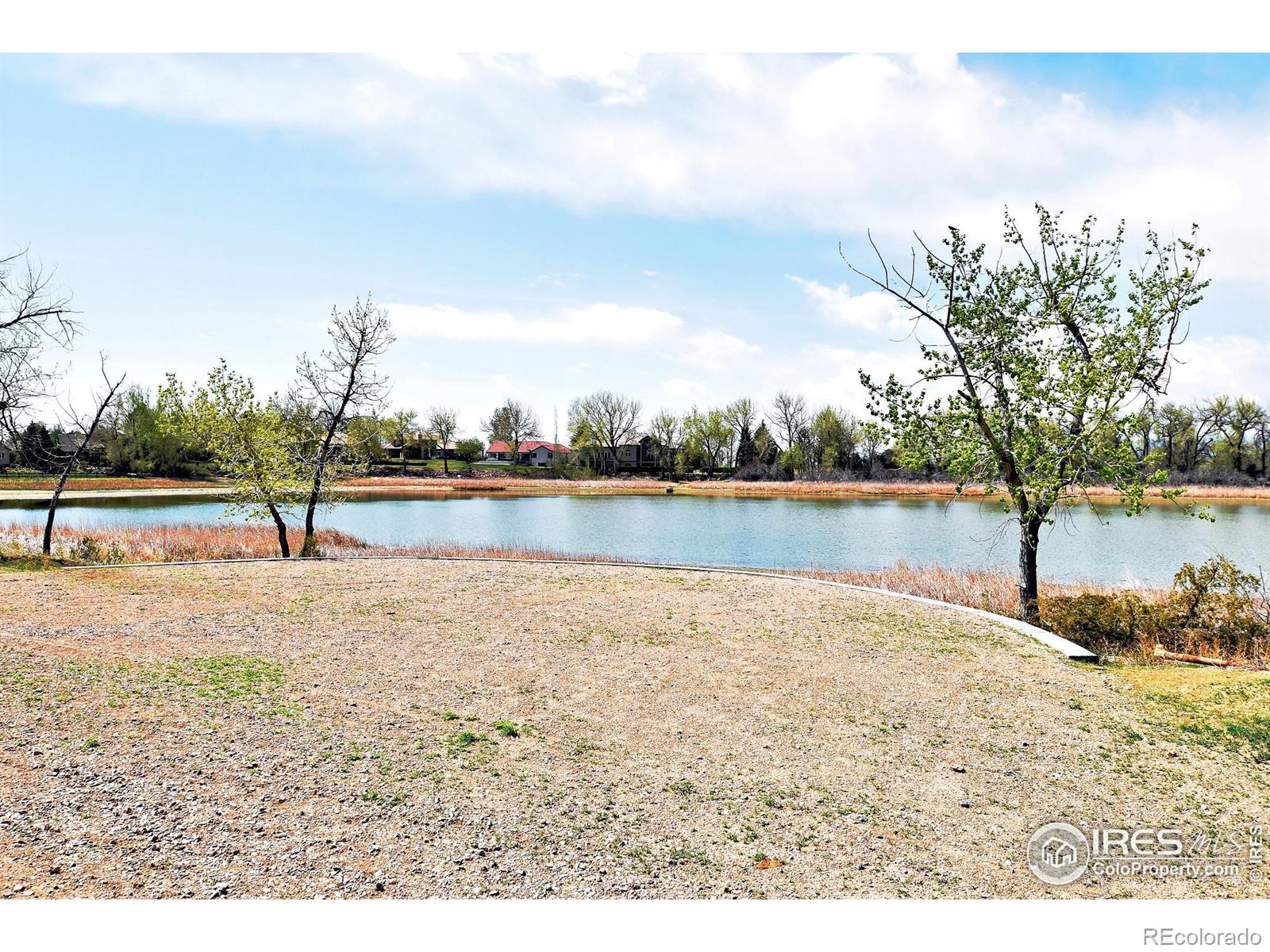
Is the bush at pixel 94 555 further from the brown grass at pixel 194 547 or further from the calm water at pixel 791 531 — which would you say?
the calm water at pixel 791 531

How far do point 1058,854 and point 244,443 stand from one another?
16.7 metres

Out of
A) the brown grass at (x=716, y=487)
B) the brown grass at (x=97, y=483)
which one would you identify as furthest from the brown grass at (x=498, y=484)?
the brown grass at (x=97, y=483)

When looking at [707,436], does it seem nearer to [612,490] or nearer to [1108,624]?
[612,490]

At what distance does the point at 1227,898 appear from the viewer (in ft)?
12.9

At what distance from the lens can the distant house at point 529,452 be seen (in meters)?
100

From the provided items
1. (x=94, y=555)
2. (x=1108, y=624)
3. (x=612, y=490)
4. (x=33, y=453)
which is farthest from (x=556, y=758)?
(x=612, y=490)

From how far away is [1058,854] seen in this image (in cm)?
426

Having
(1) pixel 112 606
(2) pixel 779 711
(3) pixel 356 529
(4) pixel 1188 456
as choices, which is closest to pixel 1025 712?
(2) pixel 779 711

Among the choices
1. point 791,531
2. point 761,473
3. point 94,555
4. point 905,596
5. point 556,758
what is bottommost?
point 791,531

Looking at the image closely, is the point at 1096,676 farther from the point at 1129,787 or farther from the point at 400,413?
the point at 400,413

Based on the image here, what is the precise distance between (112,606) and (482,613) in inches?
183

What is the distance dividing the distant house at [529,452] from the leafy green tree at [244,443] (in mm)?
79760

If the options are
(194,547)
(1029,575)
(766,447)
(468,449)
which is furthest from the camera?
(468,449)

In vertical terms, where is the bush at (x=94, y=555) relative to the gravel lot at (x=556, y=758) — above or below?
above
